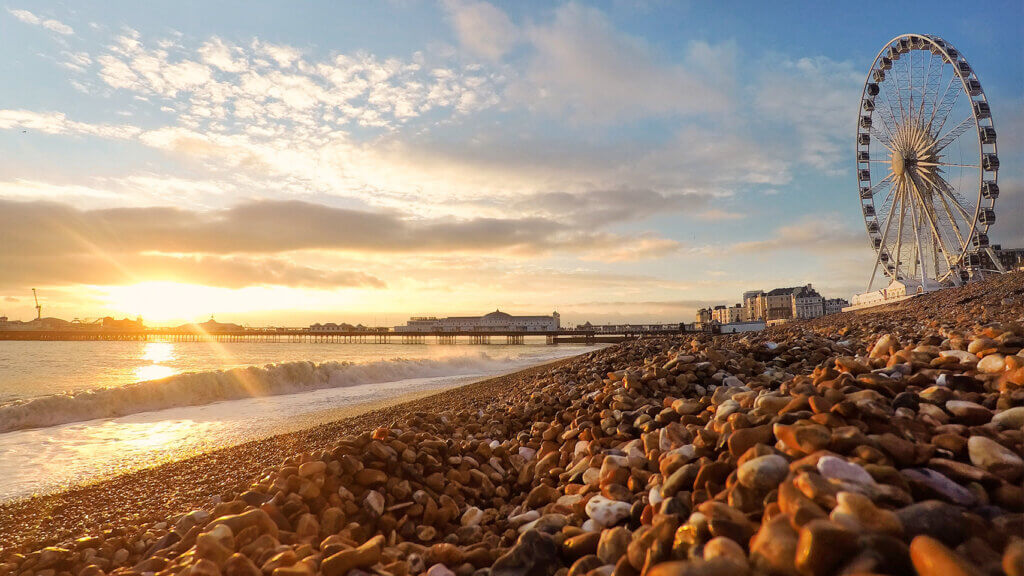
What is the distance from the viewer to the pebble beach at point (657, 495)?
5.01ft

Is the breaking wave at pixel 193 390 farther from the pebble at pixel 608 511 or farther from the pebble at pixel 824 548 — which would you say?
the pebble at pixel 824 548

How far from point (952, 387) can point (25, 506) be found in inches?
290

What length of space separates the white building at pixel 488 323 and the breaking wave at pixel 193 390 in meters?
110

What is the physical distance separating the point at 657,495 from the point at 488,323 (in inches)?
5378

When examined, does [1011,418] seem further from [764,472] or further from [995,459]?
[764,472]

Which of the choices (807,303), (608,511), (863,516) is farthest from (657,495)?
(807,303)

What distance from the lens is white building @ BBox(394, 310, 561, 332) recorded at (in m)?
133

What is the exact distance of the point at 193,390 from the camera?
12797 mm

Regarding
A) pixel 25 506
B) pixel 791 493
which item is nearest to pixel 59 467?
pixel 25 506

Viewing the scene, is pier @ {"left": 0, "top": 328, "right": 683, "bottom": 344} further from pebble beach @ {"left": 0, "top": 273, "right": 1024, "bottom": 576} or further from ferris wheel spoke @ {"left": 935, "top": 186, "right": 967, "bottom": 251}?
pebble beach @ {"left": 0, "top": 273, "right": 1024, "bottom": 576}

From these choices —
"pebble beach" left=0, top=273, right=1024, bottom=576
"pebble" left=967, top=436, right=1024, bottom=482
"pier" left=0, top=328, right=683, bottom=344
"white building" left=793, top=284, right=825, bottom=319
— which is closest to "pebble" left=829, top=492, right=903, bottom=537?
"pebble beach" left=0, top=273, right=1024, bottom=576

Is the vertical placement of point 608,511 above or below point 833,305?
below

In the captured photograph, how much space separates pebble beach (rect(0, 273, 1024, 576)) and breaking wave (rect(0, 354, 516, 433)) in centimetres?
694

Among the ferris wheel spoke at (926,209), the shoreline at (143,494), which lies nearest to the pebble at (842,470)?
the shoreline at (143,494)
